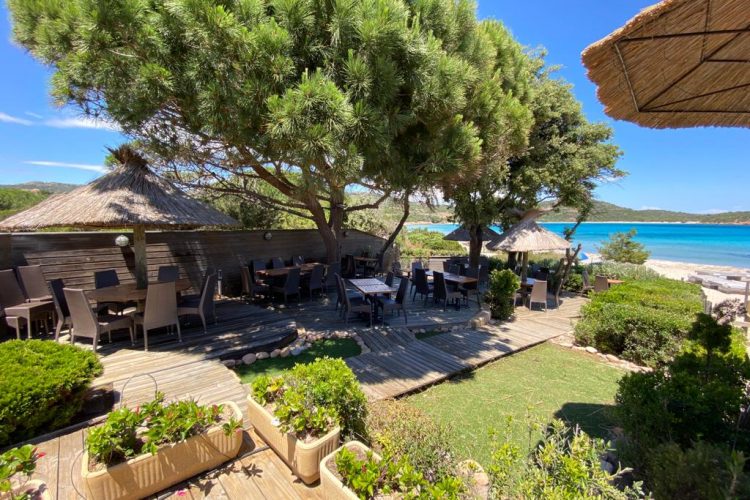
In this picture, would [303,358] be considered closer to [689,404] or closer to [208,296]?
[208,296]

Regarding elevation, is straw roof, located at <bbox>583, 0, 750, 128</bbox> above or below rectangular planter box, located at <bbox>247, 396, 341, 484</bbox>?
above

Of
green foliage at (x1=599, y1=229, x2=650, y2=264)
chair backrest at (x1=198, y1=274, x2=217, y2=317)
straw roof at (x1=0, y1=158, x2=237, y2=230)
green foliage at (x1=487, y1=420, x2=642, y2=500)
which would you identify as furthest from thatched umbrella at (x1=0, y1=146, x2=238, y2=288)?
green foliage at (x1=599, y1=229, x2=650, y2=264)

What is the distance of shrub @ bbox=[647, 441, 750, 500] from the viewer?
1.55m

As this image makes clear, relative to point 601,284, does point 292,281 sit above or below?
above

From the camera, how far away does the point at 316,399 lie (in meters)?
2.54

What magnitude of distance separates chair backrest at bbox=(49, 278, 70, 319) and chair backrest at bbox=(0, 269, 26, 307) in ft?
4.10

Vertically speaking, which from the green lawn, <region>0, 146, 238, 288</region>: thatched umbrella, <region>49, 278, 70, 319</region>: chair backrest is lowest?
the green lawn

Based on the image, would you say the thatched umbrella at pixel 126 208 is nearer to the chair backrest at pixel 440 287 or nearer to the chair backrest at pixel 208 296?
the chair backrest at pixel 208 296

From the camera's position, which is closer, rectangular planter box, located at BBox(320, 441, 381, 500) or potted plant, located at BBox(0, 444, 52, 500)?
potted plant, located at BBox(0, 444, 52, 500)

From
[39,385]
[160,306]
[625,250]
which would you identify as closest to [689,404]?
[39,385]

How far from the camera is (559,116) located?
1106cm

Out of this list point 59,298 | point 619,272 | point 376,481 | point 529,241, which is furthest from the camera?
point 619,272

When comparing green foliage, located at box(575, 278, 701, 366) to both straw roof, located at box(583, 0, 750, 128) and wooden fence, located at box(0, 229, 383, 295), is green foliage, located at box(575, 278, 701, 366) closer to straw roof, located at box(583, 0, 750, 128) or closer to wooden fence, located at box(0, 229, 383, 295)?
straw roof, located at box(583, 0, 750, 128)

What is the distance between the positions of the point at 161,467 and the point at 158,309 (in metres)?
3.26
